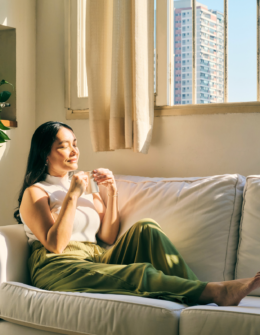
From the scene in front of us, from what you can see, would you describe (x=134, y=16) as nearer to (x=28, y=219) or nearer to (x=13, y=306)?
(x=28, y=219)

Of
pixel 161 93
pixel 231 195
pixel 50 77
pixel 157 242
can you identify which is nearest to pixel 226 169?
pixel 231 195

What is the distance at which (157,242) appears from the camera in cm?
157

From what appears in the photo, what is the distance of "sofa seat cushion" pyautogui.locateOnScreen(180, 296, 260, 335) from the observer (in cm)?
107

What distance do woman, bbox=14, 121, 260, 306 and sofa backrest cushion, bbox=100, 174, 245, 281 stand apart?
0.52ft

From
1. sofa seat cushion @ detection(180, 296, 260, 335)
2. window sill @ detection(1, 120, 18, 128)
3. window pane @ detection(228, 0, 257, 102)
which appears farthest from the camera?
window sill @ detection(1, 120, 18, 128)

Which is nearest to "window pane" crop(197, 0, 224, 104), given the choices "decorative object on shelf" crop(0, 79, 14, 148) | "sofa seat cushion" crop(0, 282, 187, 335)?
"decorative object on shelf" crop(0, 79, 14, 148)

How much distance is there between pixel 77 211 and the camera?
183cm

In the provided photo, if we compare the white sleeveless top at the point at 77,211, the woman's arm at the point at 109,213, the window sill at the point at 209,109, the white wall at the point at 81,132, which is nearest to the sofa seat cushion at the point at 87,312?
the white sleeveless top at the point at 77,211

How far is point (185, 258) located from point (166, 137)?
0.88 meters

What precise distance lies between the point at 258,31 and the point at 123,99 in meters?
0.87

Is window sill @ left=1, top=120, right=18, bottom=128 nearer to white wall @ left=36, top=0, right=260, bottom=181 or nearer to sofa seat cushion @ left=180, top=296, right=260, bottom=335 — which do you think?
white wall @ left=36, top=0, right=260, bottom=181

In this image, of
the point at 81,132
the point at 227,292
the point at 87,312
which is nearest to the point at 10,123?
the point at 81,132

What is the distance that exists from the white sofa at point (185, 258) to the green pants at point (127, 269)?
7 cm

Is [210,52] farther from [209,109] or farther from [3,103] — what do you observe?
[3,103]
